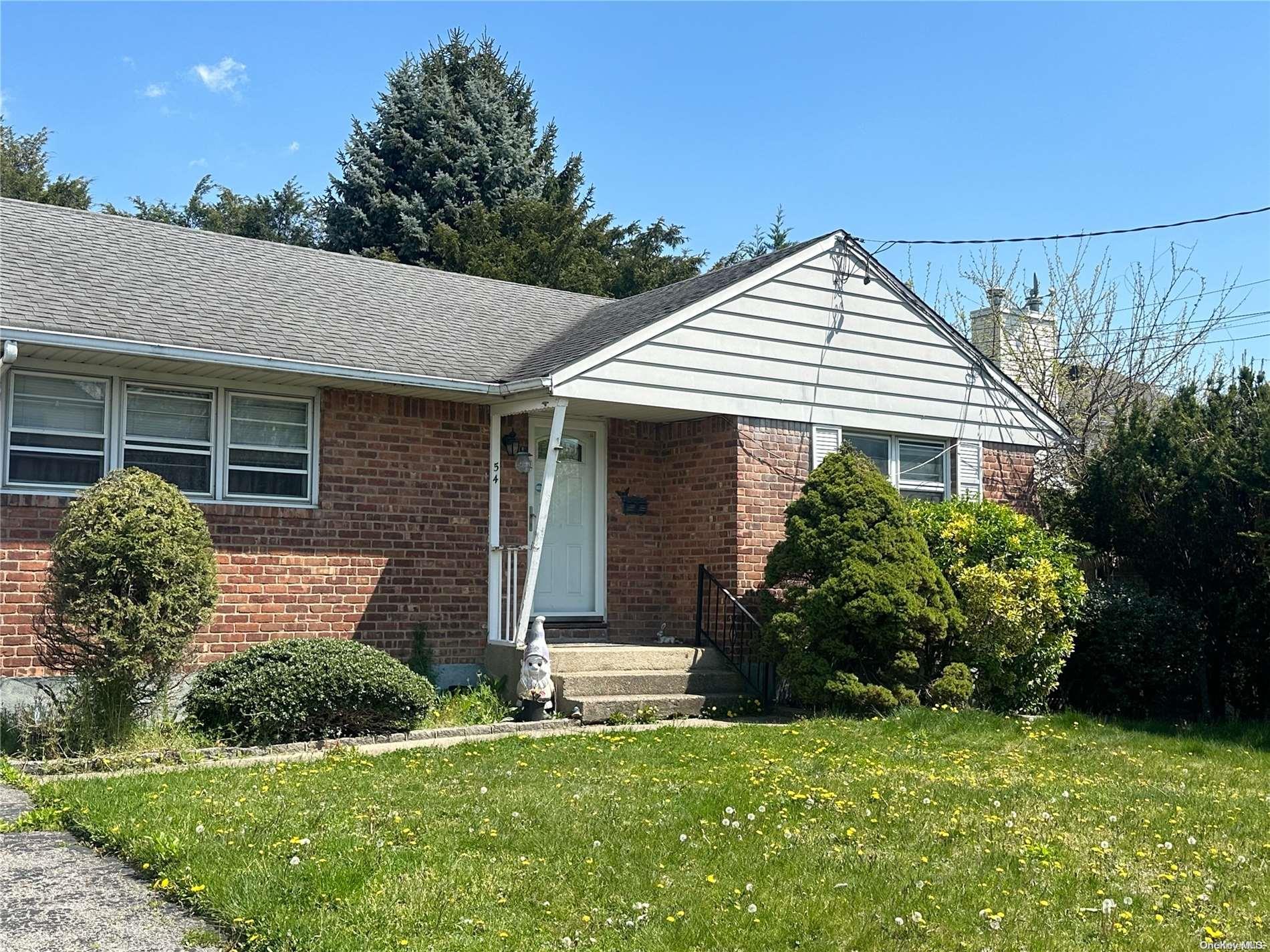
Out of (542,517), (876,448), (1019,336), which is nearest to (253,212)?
(1019,336)

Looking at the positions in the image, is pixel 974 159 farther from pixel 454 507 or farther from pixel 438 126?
pixel 438 126

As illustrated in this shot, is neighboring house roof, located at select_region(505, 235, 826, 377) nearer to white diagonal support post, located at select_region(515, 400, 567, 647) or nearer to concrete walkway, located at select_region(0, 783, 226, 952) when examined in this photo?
white diagonal support post, located at select_region(515, 400, 567, 647)

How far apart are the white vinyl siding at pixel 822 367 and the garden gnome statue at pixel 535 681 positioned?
235 cm

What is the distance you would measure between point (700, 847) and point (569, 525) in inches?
282

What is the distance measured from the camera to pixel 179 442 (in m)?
10.5

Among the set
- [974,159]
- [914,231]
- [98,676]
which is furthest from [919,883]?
[914,231]

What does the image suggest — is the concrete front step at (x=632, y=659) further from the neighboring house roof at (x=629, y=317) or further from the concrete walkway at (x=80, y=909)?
the concrete walkway at (x=80, y=909)

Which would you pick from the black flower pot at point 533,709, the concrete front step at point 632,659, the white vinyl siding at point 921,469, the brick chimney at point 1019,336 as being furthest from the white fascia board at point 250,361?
the brick chimney at point 1019,336

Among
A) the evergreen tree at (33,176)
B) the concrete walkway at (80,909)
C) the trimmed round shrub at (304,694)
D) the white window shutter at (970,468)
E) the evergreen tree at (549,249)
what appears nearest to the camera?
the concrete walkway at (80,909)

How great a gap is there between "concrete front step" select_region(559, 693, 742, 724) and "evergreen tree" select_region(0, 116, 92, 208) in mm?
21650

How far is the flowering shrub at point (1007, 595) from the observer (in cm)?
1107

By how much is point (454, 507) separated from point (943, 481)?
5.94 m

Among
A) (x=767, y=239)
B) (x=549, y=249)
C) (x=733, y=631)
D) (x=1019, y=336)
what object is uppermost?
(x=767, y=239)

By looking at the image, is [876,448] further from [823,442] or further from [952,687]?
[952,687]
